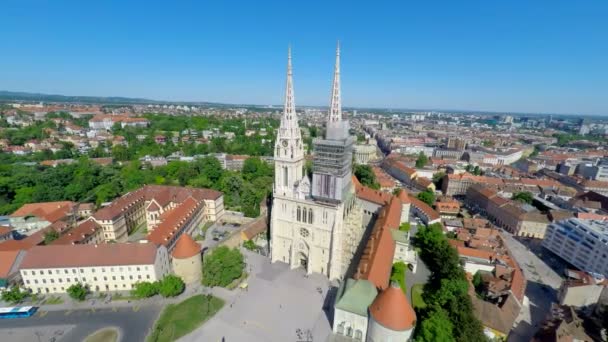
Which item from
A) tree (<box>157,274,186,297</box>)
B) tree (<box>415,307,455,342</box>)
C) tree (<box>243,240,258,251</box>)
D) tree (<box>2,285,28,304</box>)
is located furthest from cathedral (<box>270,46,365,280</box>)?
tree (<box>2,285,28,304</box>)

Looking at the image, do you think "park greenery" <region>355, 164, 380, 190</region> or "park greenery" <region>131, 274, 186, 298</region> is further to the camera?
"park greenery" <region>355, 164, 380, 190</region>

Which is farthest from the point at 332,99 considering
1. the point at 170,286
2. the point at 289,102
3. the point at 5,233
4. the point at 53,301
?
the point at 5,233

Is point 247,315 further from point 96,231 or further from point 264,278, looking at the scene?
point 96,231

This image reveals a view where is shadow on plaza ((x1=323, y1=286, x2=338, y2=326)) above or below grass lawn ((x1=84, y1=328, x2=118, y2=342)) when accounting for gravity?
above

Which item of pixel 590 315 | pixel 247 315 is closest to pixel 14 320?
pixel 247 315

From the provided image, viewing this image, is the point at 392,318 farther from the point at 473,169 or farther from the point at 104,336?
the point at 473,169

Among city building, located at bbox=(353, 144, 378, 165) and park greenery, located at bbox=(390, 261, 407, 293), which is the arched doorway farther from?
city building, located at bbox=(353, 144, 378, 165)

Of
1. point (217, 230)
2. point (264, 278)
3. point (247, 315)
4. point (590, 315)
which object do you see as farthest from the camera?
point (217, 230)

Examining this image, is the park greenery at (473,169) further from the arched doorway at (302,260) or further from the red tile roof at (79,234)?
the red tile roof at (79,234)
